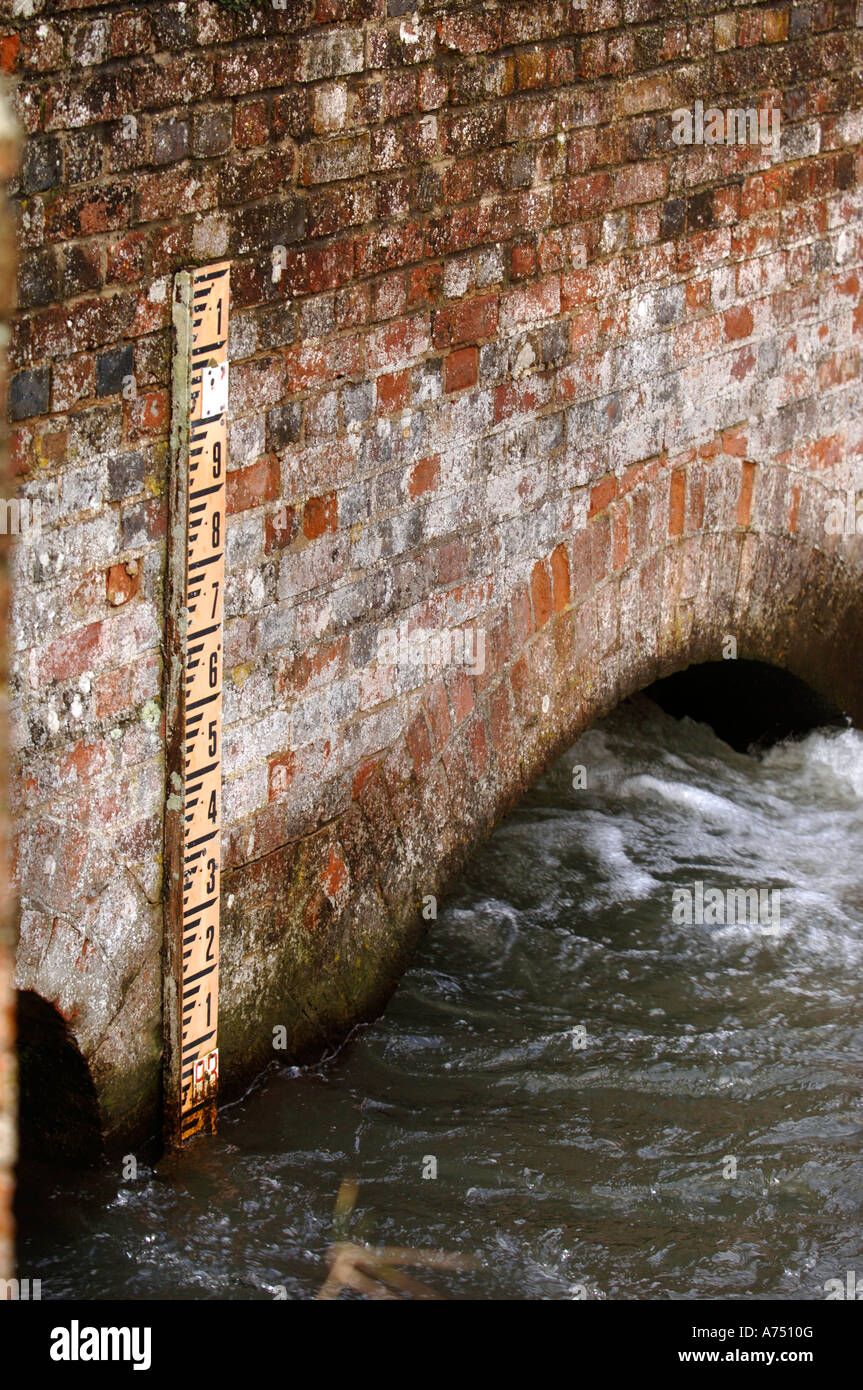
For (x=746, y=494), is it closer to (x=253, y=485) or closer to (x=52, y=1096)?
(x=253, y=485)

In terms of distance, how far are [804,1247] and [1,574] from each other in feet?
7.91

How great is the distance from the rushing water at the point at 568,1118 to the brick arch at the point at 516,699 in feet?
0.88

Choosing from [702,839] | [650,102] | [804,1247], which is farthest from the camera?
[702,839]

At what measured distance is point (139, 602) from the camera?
12.5 ft

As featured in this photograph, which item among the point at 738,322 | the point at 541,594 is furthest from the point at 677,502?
the point at 541,594

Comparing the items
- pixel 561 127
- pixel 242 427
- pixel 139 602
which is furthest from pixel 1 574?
pixel 561 127

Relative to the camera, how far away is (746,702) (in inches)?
287

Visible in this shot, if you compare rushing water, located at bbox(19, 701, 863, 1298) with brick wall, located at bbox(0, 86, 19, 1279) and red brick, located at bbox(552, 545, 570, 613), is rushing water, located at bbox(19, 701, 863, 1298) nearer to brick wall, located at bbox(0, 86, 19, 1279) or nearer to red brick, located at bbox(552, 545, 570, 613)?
brick wall, located at bbox(0, 86, 19, 1279)

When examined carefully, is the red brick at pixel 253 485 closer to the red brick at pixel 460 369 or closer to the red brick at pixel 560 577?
the red brick at pixel 460 369

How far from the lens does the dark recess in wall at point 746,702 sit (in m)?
7.02

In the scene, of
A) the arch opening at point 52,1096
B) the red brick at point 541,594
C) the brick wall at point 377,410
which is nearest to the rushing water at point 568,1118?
the arch opening at point 52,1096

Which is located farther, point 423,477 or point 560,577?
point 560,577

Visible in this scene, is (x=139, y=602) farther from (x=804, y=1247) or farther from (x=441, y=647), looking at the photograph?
(x=804, y=1247)

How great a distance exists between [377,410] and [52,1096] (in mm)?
1788
